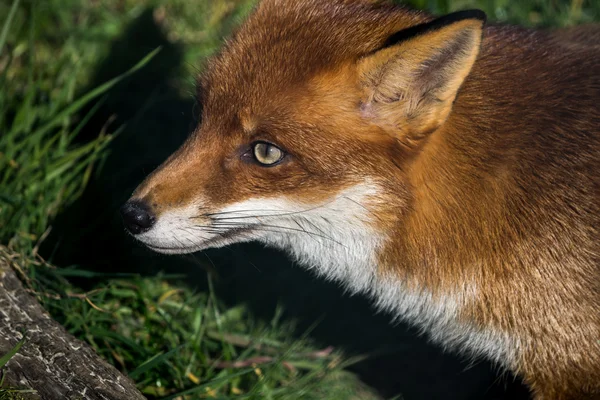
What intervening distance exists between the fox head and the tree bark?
1.68ft

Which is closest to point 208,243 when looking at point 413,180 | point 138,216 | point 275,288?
point 138,216

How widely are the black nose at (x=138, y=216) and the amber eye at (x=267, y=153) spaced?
0.49 m

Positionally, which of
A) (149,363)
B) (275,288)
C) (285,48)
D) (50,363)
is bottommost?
(275,288)

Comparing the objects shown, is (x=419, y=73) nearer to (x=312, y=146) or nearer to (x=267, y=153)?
(x=312, y=146)

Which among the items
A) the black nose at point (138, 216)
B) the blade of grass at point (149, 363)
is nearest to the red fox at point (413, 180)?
the black nose at point (138, 216)

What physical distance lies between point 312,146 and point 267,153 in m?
0.19

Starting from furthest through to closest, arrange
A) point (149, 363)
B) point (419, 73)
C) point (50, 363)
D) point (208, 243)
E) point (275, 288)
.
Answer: point (275, 288), point (149, 363), point (208, 243), point (419, 73), point (50, 363)

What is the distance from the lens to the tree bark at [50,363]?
2.59 metres

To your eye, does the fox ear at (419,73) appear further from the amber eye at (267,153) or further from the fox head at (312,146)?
the amber eye at (267,153)

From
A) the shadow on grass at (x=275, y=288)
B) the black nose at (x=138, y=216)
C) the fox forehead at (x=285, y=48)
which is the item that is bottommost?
the shadow on grass at (x=275, y=288)

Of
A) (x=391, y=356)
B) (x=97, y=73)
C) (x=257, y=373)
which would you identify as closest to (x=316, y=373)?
(x=257, y=373)

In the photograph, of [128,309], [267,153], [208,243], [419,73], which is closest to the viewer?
[419,73]

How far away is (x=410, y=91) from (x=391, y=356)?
6.25 ft

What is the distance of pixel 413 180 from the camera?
298cm
